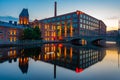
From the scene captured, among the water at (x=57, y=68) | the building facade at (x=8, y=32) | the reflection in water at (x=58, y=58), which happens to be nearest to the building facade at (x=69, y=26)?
the building facade at (x=8, y=32)

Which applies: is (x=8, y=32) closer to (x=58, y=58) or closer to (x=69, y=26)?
(x=58, y=58)

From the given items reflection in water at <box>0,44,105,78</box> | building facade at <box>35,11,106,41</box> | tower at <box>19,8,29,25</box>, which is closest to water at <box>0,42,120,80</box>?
reflection in water at <box>0,44,105,78</box>

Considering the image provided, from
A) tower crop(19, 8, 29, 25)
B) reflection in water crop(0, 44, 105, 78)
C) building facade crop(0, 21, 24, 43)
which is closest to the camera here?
reflection in water crop(0, 44, 105, 78)

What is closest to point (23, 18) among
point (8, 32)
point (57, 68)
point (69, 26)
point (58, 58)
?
point (69, 26)

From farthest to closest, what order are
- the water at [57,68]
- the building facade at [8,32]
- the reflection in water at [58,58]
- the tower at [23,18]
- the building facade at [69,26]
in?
the tower at [23,18] < the building facade at [69,26] < the building facade at [8,32] < the reflection in water at [58,58] < the water at [57,68]

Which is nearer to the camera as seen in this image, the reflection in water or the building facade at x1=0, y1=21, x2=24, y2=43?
the reflection in water

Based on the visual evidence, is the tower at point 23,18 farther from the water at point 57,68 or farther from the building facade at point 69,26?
the water at point 57,68

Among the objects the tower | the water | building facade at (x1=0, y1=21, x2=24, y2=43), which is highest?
the tower

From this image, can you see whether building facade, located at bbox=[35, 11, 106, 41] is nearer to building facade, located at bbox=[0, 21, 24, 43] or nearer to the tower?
building facade, located at bbox=[0, 21, 24, 43]

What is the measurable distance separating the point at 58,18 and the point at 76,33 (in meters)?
25.7

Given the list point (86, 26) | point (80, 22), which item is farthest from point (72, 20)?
point (86, 26)

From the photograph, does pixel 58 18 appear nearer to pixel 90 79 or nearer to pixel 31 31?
pixel 31 31

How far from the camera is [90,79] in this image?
14438mm

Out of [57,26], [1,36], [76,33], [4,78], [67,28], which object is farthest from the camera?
[57,26]
